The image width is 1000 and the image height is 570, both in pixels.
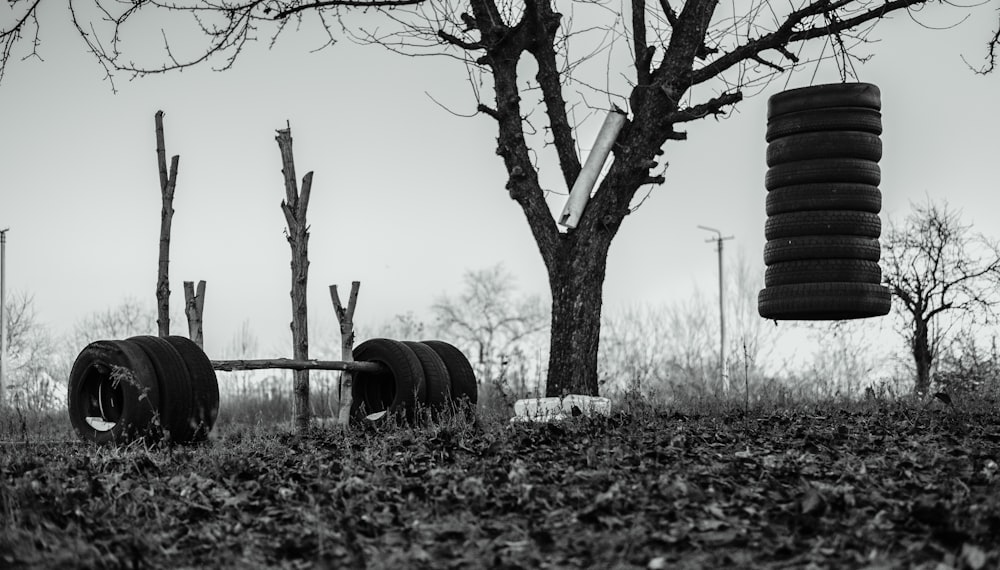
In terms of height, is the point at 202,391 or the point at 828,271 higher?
the point at 828,271

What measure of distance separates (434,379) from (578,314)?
6.11ft

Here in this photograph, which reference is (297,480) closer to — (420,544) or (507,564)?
(420,544)

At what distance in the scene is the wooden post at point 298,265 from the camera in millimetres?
13125

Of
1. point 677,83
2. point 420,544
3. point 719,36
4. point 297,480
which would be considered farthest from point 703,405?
point 420,544

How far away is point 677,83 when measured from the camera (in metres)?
12.9

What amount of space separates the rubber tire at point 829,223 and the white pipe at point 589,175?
2.34m

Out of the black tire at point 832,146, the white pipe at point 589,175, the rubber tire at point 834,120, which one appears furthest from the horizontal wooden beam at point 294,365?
the rubber tire at point 834,120

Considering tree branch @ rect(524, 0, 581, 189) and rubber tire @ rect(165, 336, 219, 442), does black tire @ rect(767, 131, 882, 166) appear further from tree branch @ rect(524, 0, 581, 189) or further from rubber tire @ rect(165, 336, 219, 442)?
rubber tire @ rect(165, 336, 219, 442)

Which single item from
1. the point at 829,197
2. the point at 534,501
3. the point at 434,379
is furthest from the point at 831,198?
the point at 534,501

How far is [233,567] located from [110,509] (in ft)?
4.96

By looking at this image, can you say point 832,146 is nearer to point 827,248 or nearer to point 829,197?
point 829,197

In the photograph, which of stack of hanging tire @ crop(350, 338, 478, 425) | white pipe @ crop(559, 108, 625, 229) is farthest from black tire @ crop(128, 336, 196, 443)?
white pipe @ crop(559, 108, 625, 229)

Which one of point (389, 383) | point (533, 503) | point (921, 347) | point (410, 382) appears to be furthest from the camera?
point (921, 347)

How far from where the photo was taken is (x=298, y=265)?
13336 mm
